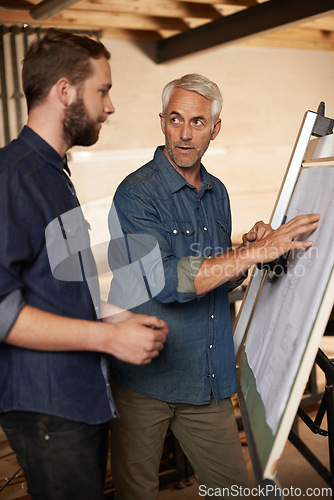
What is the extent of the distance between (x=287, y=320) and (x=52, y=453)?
62cm

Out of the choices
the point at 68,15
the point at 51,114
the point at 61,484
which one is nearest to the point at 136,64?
the point at 68,15

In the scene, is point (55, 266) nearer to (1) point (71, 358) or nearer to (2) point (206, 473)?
(1) point (71, 358)

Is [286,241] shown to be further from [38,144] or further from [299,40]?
[299,40]

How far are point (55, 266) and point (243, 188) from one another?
474cm

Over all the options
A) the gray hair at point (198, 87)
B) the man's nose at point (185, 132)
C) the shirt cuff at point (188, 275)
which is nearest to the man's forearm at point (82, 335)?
the shirt cuff at point (188, 275)

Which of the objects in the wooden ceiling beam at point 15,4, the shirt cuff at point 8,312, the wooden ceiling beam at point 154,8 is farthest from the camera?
the wooden ceiling beam at point 154,8

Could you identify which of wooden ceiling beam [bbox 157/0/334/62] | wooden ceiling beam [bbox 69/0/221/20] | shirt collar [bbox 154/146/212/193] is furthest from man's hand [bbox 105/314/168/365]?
wooden ceiling beam [bbox 69/0/221/20]

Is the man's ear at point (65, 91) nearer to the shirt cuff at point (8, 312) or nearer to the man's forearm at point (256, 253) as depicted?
the shirt cuff at point (8, 312)

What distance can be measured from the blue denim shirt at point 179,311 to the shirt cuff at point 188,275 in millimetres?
110

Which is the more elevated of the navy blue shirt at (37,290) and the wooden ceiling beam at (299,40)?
the wooden ceiling beam at (299,40)

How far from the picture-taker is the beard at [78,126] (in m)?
1.21

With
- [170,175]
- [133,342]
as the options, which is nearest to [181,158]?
[170,175]

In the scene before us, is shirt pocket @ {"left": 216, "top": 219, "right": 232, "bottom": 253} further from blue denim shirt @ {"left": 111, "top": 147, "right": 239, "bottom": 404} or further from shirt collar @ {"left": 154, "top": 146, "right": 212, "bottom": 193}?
shirt collar @ {"left": 154, "top": 146, "right": 212, "bottom": 193}

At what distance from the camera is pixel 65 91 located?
1194mm
